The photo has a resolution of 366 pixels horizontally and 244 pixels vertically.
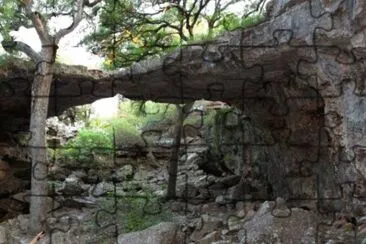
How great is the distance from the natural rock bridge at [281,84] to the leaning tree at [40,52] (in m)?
0.49

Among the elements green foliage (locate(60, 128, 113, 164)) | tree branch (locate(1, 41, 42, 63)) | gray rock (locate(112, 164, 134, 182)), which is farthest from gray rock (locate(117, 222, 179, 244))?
green foliage (locate(60, 128, 113, 164))

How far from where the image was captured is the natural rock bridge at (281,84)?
425 cm

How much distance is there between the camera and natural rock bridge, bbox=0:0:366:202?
4.25 metres

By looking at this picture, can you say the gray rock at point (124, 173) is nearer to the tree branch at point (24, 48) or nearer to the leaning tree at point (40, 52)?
the leaning tree at point (40, 52)

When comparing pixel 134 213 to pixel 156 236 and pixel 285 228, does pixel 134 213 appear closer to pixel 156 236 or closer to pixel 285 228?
pixel 156 236

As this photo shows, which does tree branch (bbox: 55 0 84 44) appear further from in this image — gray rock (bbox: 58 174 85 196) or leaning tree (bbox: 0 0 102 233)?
gray rock (bbox: 58 174 85 196)

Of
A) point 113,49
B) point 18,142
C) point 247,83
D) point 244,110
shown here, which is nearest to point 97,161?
point 18,142

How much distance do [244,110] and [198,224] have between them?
2.59 m

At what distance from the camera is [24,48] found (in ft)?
20.7

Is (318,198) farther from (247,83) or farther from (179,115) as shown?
(179,115)

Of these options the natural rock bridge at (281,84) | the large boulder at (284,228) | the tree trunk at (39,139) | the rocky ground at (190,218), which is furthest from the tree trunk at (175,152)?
the large boulder at (284,228)

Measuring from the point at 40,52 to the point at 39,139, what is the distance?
3.74 ft

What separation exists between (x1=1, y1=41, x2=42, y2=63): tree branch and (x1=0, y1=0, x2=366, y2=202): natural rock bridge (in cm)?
44

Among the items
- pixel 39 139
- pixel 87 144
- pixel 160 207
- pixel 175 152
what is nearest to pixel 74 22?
pixel 39 139
